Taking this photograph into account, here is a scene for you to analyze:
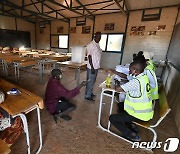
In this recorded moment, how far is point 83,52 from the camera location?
3438mm

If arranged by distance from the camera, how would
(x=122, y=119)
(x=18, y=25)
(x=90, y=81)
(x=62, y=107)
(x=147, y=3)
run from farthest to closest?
(x=18, y=25) < (x=147, y=3) < (x=90, y=81) < (x=62, y=107) < (x=122, y=119)

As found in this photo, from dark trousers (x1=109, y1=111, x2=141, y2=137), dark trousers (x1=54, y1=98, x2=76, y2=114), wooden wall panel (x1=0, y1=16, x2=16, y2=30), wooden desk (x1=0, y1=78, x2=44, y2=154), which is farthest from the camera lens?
wooden wall panel (x1=0, y1=16, x2=16, y2=30)

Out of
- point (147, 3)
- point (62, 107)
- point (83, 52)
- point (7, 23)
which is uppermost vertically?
point (147, 3)

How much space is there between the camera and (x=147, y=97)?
4.27ft

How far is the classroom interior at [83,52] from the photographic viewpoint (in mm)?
1614

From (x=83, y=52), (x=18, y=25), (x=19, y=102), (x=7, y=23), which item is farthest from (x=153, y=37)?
(x=7, y=23)

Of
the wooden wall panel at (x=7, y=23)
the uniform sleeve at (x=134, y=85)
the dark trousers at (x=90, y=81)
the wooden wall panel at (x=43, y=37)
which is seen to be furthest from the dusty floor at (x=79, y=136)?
the wooden wall panel at (x=7, y=23)

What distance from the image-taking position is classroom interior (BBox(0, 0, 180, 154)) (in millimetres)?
1614

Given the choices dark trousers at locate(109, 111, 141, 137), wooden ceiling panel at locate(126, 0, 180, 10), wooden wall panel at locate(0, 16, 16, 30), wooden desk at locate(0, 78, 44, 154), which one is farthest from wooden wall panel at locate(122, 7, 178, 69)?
wooden wall panel at locate(0, 16, 16, 30)

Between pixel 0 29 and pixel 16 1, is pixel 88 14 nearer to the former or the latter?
pixel 16 1

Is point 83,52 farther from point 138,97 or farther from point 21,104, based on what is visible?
point 21,104

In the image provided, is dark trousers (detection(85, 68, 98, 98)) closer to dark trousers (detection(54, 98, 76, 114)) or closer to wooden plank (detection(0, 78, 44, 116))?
dark trousers (detection(54, 98, 76, 114))

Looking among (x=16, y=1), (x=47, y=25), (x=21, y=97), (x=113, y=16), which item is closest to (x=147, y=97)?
(x=21, y=97)

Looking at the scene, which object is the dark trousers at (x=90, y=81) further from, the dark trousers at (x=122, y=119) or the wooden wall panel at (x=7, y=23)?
the wooden wall panel at (x=7, y=23)
